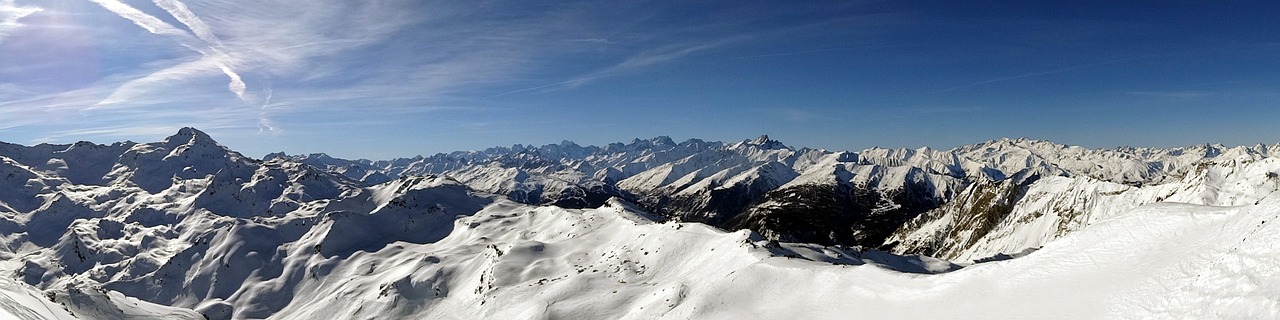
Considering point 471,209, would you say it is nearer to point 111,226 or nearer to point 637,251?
point 637,251

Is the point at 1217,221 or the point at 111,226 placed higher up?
the point at 1217,221

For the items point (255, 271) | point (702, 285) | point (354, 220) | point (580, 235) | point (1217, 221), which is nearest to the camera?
point (1217, 221)

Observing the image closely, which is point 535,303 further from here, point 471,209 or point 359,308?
point 471,209

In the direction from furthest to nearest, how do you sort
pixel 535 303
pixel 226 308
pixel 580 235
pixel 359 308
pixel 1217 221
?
pixel 226 308 → pixel 580 235 → pixel 359 308 → pixel 535 303 → pixel 1217 221

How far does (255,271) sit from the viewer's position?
123625 mm

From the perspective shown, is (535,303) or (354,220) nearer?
(535,303)

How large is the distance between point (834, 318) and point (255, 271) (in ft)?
452

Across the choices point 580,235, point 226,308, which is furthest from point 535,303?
point 226,308

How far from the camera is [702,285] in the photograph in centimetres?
4409

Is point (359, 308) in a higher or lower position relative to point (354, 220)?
higher

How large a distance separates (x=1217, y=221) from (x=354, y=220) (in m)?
154

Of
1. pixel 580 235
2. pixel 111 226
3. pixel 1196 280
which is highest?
pixel 1196 280

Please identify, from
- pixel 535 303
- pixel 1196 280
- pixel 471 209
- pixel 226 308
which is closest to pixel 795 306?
pixel 1196 280

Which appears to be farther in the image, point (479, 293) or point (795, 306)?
point (479, 293)
